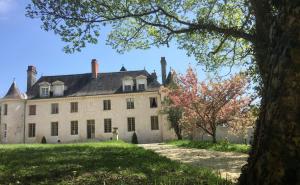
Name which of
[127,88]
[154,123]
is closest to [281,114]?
[154,123]

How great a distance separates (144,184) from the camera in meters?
5.93

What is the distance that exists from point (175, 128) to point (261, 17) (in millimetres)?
27459

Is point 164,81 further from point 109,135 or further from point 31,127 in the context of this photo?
point 31,127

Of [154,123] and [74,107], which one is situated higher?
[74,107]

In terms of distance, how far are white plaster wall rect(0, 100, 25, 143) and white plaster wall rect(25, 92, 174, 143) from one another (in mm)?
748

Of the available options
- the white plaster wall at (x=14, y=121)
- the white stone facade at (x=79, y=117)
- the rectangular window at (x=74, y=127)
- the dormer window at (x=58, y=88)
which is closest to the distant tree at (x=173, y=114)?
the white stone facade at (x=79, y=117)

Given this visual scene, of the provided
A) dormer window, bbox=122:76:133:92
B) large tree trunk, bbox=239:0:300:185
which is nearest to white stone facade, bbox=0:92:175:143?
dormer window, bbox=122:76:133:92

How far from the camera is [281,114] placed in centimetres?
225

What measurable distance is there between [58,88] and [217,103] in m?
24.5

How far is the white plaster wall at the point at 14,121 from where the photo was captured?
4134 centimetres

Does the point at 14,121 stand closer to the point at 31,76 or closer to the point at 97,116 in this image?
the point at 31,76

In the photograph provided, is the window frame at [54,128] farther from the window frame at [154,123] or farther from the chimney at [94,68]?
the window frame at [154,123]

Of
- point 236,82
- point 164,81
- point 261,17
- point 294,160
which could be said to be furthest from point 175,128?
point 294,160

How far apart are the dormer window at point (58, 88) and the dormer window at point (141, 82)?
8915 millimetres
